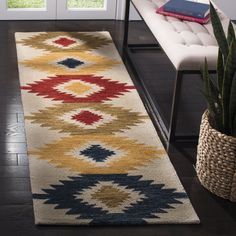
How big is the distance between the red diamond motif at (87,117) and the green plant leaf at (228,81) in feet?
2.51

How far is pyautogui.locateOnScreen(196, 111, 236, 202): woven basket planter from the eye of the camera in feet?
7.80

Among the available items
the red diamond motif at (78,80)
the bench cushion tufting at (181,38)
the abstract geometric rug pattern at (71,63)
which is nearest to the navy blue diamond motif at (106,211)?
the bench cushion tufting at (181,38)

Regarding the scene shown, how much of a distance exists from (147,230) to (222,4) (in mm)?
2642

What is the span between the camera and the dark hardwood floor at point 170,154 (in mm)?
2256

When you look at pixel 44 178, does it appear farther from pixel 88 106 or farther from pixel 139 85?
pixel 139 85

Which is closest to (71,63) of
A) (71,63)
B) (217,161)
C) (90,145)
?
(71,63)

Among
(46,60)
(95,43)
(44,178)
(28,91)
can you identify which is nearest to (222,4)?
(95,43)

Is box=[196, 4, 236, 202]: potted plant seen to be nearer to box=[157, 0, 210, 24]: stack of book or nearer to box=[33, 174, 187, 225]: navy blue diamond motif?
box=[33, 174, 187, 225]: navy blue diamond motif

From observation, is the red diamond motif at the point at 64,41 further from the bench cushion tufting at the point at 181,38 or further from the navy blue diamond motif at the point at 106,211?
the navy blue diamond motif at the point at 106,211

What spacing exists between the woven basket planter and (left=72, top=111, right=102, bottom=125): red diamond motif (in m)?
0.65

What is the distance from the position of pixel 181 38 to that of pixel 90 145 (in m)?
0.74

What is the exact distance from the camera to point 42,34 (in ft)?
13.1

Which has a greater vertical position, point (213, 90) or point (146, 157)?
point (213, 90)

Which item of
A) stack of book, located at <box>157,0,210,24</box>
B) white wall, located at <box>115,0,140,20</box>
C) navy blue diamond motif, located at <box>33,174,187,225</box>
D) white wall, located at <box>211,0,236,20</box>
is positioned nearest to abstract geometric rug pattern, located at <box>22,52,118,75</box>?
stack of book, located at <box>157,0,210,24</box>
